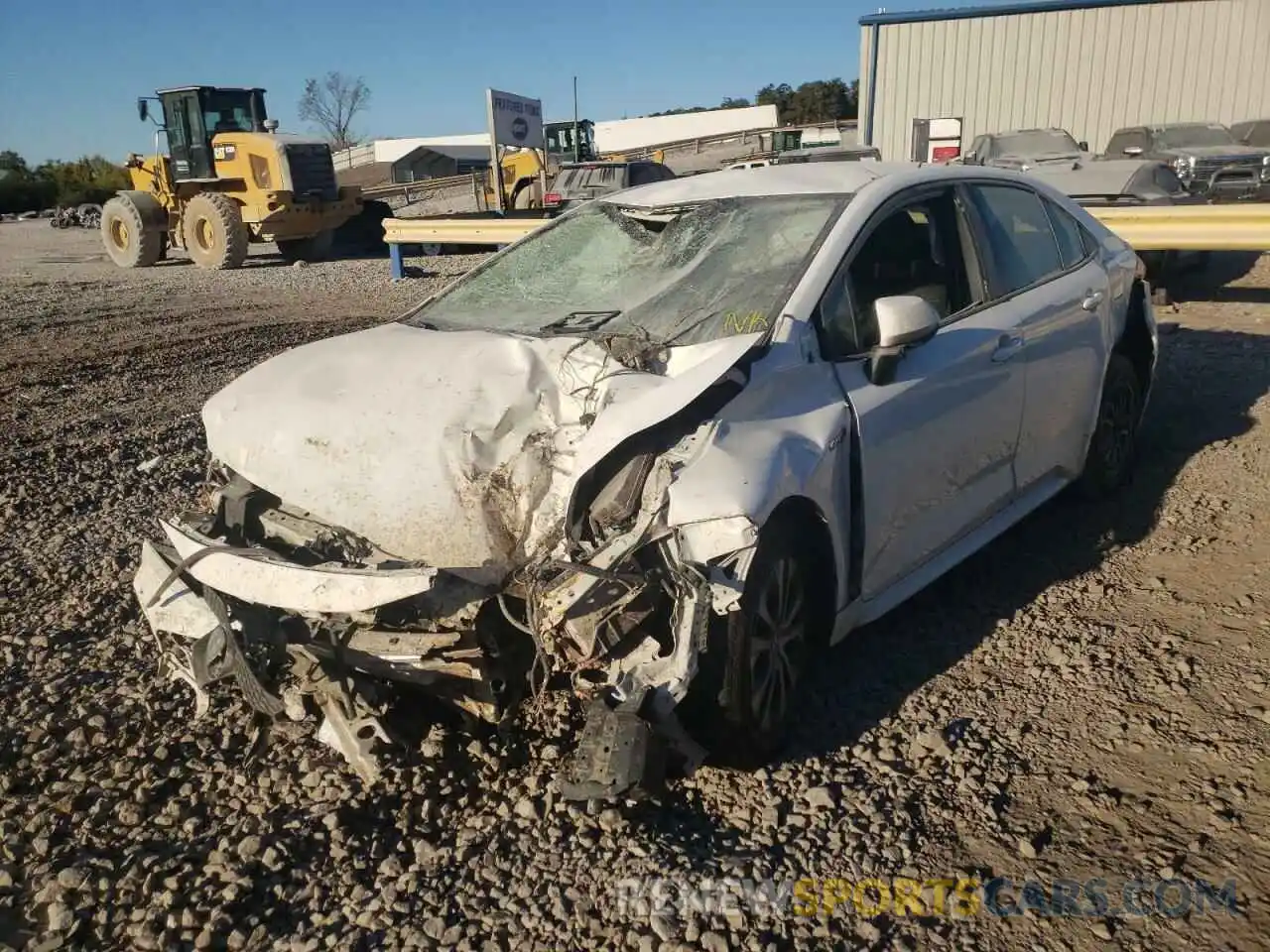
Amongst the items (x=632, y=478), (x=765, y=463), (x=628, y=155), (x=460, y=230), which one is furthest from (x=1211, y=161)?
(x=628, y=155)

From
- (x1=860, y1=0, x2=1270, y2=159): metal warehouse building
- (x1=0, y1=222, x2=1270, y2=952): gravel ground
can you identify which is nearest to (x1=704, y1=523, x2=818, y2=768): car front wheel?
(x1=0, y1=222, x2=1270, y2=952): gravel ground

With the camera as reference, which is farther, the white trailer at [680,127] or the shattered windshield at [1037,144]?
the white trailer at [680,127]

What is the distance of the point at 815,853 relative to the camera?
8.78 ft

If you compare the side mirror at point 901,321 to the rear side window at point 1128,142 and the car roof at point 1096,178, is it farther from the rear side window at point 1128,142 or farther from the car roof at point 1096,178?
the rear side window at point 1128,142

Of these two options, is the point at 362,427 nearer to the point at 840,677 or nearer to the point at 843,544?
the point at 843,544

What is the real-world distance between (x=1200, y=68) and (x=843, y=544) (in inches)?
951

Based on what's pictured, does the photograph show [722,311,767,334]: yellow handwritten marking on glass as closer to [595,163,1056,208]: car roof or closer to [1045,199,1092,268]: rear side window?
[595,163,1056,208]: car roof

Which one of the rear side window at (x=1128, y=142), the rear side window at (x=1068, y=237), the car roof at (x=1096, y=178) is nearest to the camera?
the rear side window at (x=1068, y=237)

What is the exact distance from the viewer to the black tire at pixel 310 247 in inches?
766

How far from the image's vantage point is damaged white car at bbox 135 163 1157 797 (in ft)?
8.84

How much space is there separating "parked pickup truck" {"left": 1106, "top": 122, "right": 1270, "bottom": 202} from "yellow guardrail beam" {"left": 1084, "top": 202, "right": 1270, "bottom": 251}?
5147 mm

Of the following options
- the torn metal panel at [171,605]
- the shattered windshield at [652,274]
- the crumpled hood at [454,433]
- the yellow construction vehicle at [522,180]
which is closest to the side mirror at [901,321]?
the shattered windshield at [652,274]

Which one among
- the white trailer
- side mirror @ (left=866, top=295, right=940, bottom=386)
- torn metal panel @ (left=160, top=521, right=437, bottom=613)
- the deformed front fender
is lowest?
torn metal panel @ (left=160, top=521, right=437, bottom=613)

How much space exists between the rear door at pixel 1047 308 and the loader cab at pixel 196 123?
17.2 meters
